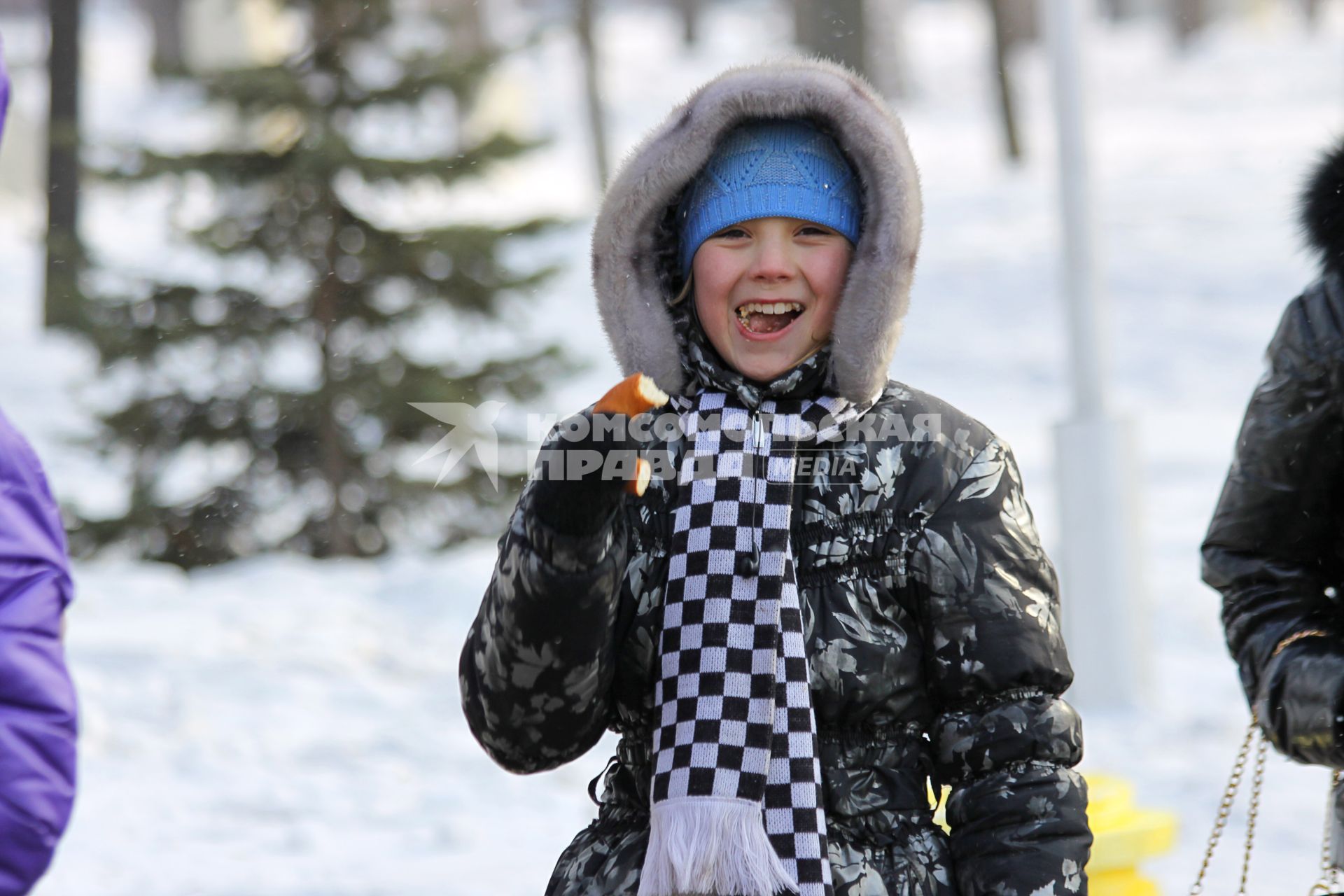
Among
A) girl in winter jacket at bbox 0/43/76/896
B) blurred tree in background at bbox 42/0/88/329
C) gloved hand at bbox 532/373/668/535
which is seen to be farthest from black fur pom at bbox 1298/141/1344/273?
blurred tree in background at bbox 42/0/88/329

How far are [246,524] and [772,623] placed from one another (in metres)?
8.93

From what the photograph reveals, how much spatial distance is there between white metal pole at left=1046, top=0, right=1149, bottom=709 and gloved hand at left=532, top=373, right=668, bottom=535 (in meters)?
5.25

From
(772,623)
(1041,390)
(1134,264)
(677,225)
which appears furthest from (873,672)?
(1134,264)

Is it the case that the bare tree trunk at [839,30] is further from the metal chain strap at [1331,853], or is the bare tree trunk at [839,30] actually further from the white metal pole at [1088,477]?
the metal chain strap at [1331,853]

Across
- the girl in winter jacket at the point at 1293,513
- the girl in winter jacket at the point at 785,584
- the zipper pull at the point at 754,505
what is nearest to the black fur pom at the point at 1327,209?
the girl in winter jacket at the point at 1293,513

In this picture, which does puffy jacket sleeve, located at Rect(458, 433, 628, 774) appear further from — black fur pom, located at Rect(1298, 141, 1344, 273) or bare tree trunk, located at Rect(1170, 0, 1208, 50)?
bare tree trunk, located at Rect(1170, 0, 1208, 50)

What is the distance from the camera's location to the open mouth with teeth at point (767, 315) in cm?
225

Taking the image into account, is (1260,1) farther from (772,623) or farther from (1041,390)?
(772,623)

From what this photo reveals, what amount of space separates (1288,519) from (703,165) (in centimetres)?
112

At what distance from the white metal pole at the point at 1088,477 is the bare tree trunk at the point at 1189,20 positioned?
25596 millimetres

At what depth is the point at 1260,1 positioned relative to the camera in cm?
3219

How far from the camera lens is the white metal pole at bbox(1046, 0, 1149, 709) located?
6.82 metres

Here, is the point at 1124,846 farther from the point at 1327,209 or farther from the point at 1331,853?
the point at 1327,209

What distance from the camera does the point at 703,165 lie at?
2316 mm
